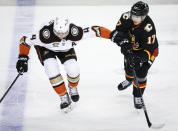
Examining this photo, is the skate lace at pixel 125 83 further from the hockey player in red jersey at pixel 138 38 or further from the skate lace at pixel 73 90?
the skate lace at pixel 73 90

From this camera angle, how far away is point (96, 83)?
3.87 metres

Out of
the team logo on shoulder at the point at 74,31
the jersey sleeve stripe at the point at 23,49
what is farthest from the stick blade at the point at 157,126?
the jersey sleeve stripe at the point at 23,49

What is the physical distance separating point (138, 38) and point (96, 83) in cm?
95

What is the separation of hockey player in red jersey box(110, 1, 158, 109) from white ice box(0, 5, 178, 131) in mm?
415

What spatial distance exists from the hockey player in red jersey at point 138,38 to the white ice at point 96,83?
42cm

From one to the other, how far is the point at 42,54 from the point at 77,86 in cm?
76

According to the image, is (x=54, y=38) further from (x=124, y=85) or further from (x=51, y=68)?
(x=124, y=85)

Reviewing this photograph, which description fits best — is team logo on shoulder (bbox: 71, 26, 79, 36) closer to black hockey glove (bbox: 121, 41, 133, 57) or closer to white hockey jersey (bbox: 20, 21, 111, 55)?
white hockey jersey (bbox: 20, 21, 111, 55)

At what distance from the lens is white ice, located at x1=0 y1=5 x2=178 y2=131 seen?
3518 mm

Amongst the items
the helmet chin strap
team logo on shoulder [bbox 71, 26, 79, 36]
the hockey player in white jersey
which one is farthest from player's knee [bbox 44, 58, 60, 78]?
the helmet chin strap

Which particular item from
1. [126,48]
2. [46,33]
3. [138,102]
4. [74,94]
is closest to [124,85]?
[138,102]

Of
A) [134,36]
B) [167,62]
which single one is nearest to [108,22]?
[167,62]

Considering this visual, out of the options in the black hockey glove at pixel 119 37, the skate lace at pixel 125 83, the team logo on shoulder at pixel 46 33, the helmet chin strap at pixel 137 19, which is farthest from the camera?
the skate lace at pixel 125 83

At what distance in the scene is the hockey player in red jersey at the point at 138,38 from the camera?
3031mm
